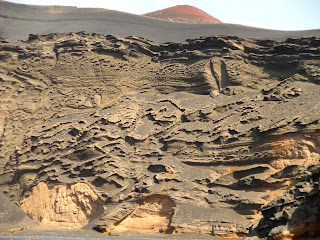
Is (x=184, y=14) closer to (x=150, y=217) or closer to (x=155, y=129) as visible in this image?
(x=155, y=129)

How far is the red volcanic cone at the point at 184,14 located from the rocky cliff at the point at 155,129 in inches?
1310

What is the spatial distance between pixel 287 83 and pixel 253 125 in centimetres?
468

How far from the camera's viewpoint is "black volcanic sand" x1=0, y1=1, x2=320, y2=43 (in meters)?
42.9

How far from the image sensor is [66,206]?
32719mm

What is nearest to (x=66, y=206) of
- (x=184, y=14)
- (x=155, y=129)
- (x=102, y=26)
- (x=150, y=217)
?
(x=150, y=217)

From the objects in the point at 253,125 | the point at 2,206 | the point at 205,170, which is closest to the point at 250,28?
the point at 253,125

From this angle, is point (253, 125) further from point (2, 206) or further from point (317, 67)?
point (2, 206)

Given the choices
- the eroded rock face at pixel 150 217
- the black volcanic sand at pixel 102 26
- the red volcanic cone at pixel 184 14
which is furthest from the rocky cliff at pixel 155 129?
the red volcanic cone at pixel 184 14

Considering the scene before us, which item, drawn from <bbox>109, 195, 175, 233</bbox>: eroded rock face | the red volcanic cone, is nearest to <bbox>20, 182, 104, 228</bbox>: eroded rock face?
<bbox>109, 195, 175, 233</bbox>: eroded rock face

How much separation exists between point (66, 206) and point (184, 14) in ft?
155

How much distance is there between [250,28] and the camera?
43.8 m

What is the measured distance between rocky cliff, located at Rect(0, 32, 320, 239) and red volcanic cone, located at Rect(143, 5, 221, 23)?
3328 centimetres

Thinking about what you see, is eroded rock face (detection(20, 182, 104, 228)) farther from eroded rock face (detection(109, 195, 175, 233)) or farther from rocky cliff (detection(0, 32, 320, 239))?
eroded rock face (detection(109, 195, 175, 233))

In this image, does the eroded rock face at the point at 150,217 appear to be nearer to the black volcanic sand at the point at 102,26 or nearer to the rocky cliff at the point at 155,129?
the rocky cliff at the point at 155,129
